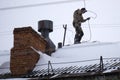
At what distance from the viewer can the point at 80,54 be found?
14.1 meters

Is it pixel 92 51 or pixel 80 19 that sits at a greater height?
pixel 80 19

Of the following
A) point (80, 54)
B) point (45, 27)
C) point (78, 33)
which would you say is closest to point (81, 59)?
point (80, 54)

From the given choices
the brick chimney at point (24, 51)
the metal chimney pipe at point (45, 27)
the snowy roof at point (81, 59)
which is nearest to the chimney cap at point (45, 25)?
the metal chimney pipe at point (45, 27)

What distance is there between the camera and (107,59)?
12.3 meters

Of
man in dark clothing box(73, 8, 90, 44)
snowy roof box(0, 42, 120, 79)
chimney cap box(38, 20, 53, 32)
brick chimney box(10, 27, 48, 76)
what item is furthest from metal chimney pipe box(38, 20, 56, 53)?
brick chimney box(10, 27, 48, 76)

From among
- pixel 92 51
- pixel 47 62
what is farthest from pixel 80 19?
pixel 47 62

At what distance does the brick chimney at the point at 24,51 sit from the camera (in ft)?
42.3

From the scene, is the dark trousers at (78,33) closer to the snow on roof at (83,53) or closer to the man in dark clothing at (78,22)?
the man in dark clothing at (78,22)

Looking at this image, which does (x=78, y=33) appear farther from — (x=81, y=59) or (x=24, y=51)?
(x=24, y=51)

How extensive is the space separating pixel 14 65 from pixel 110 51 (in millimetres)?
3705

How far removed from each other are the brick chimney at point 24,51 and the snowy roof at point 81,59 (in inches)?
12.1

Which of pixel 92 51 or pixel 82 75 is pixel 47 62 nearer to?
pixel 92 51

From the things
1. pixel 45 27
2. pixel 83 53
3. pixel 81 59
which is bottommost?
pixel 81 59

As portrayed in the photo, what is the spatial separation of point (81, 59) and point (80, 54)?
1.27 metres
